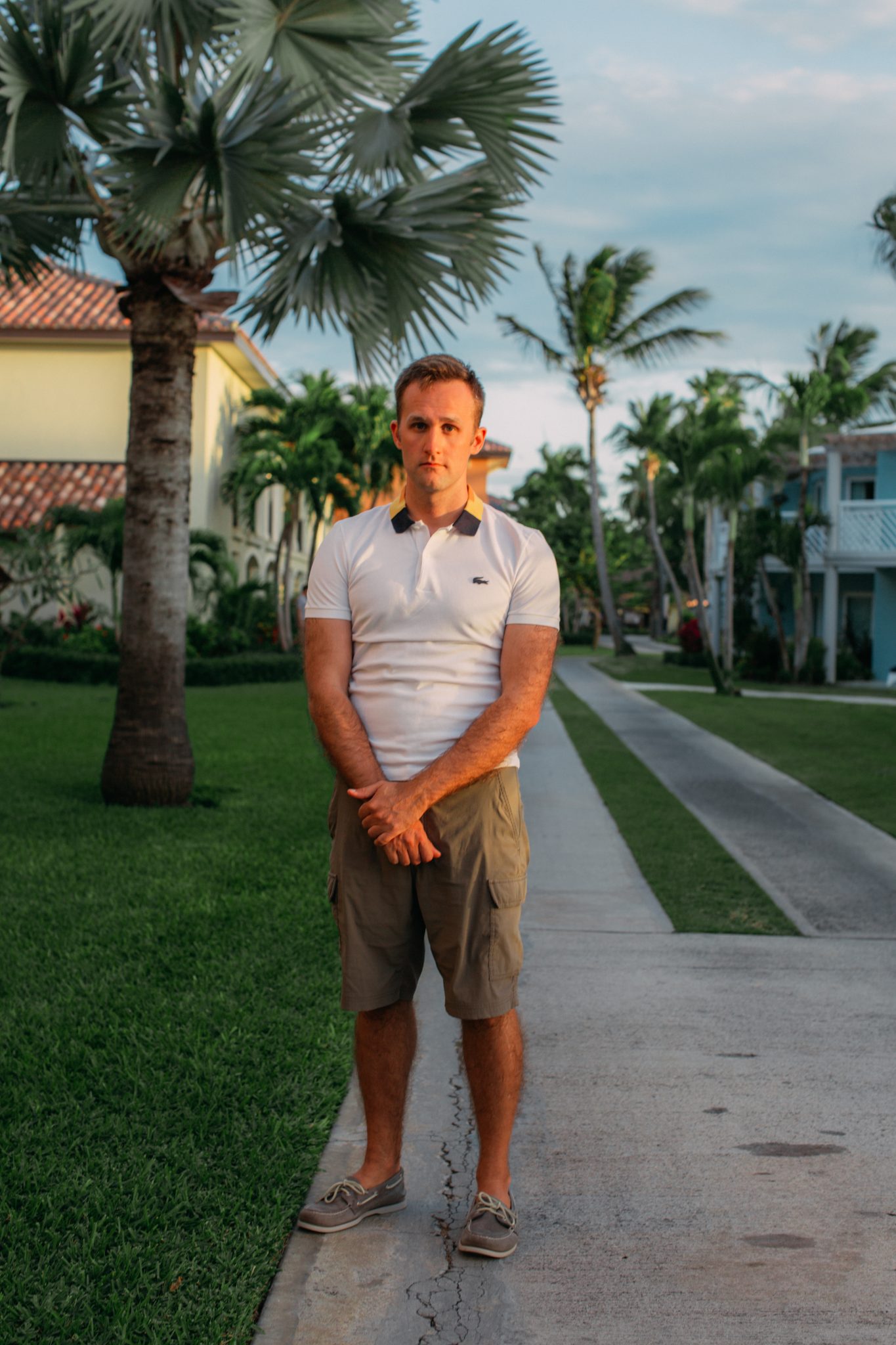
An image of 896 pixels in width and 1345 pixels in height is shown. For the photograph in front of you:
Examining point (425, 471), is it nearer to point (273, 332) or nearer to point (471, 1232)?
point (471, 1232)

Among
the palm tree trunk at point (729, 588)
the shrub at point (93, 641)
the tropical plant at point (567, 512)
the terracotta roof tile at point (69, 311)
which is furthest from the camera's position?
the tropical plant at point (567, 512)

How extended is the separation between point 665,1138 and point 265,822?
211 inches

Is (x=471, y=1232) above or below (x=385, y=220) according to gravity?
below

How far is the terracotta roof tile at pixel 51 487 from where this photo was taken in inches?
1031

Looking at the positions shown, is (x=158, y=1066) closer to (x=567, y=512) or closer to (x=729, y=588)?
(x=729, y=588)

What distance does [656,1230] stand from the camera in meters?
3.00

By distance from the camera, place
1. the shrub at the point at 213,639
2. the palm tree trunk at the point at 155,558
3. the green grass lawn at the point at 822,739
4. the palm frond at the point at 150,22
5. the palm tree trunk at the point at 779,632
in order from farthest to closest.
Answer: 1. the palm tree trunk at the point at 779,632
2. the shrub at the point at 213,639
3. the green grass lawn at the point at 822,739
4. the palm tree trunk at the point at 155,558
5. the palm frond at the point at 150,22

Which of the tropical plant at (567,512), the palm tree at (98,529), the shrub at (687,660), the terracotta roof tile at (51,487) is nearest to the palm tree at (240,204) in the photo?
the palm tree at (98,529)

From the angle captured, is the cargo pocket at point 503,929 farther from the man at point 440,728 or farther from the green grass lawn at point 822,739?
the green grass lawn at point 822,739

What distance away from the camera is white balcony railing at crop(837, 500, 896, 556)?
90.5ft

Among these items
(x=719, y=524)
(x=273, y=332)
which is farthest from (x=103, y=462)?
(x=273, y=332)

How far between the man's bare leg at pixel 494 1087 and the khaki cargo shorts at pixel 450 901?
67 mm

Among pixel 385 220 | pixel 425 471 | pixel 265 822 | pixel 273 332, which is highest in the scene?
pixel 385 220

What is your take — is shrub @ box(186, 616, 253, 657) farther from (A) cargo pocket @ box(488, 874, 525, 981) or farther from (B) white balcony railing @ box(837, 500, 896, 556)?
(A) cargo pocket @ box(488, 874, 525, 981)
